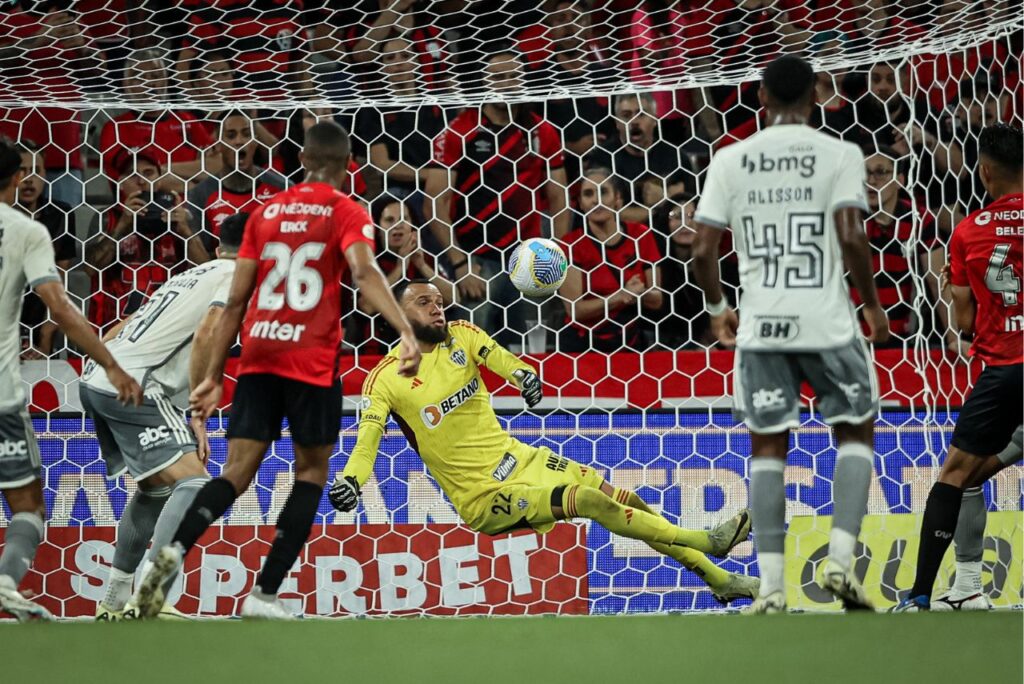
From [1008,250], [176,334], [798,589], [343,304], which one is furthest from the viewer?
[343,304]

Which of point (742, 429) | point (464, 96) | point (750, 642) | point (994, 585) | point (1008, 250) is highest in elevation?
point (464, 96)

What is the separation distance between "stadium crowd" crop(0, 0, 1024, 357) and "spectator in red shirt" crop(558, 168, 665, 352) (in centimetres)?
1

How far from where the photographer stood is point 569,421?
20.4ft

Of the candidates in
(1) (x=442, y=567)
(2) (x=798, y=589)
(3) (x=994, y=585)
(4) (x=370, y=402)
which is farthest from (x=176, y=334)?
(3) (x=994, y=585)

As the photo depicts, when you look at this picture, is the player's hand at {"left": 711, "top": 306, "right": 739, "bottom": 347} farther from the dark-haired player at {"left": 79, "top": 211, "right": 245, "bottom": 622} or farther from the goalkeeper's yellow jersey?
the dark-haired player at {"left": 79, "top": 211, "right": 245, "bottom": 622}

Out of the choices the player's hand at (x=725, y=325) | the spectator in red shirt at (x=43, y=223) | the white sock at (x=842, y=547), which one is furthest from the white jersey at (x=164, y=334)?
the white sock at (x=842, y=547)

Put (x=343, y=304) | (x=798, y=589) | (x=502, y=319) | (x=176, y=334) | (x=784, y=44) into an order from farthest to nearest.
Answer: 1. (x=343, y=304)
2. (x=502, y=319)
3. (x=784, y=44)
4. (x=798, y=589)
5. (x=176, y=334)

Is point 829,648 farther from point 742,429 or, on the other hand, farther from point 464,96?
point 464,96

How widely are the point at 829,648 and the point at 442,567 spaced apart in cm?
362

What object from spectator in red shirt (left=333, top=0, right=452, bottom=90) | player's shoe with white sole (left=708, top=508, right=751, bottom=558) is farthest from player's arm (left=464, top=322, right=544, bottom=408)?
spectator in red shirt (left=333, top=0, right=452, bottom=90)

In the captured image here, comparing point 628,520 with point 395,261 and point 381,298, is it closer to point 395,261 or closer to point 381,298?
point 381,298

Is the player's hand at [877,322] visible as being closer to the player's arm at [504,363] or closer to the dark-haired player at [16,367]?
the player's arm at [504,363]

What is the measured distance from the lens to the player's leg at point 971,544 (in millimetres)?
4930

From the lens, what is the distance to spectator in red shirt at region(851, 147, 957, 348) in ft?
22.3
